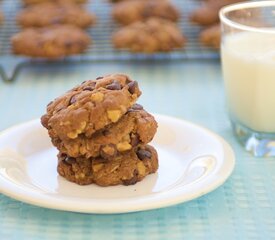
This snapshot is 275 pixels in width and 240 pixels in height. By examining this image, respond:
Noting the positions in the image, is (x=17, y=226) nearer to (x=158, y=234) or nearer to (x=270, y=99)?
(x=158, y=234)

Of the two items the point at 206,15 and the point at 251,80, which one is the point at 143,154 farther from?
the point at 206,15

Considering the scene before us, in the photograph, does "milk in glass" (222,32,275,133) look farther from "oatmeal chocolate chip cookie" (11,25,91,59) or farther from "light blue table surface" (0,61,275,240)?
"oatmeal chocolate chip cookie" (11,25,91,59)

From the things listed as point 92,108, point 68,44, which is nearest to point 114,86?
point 92,108

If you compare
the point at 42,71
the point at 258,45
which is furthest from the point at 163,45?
the point at 258,45

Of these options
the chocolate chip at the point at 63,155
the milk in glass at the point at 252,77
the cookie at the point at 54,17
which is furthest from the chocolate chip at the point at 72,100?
the cookie at the point at 54,17

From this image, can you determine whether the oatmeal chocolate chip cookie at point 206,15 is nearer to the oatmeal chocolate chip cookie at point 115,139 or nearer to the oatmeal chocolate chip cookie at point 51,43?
the oatmeal chocolate chip cookie at point 51,43

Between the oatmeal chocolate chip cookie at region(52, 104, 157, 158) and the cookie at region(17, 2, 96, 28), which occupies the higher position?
the oatmeal chocolate chip cookie at region(52, 104, 157, 158)

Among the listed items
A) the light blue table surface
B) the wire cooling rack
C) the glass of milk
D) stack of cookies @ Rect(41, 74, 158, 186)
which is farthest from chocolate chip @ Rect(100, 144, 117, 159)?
the wire cooling rack
